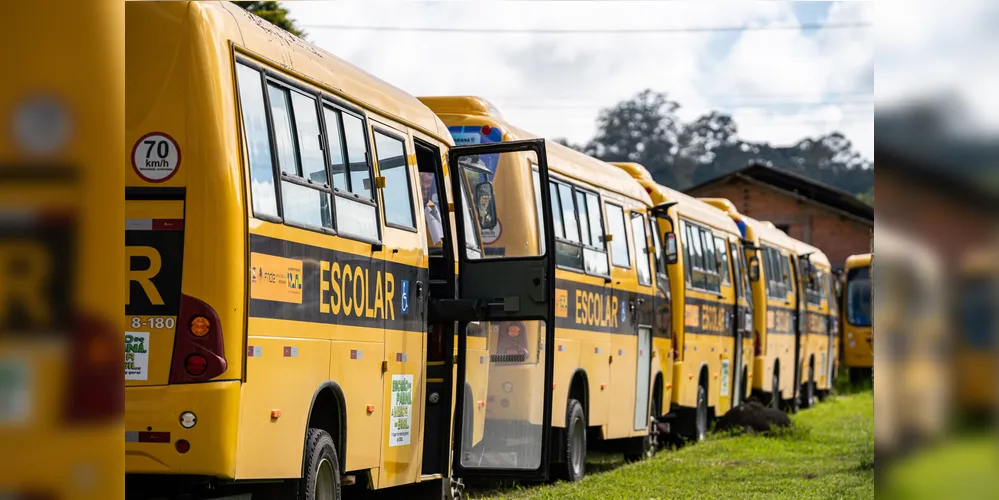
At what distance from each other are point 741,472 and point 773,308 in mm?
12906

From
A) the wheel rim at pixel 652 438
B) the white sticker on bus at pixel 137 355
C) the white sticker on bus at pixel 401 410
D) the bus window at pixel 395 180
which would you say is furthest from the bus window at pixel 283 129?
the wheel rim at pixel 652 438

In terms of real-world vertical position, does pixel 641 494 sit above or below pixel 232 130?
below

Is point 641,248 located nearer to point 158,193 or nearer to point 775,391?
point 158,193

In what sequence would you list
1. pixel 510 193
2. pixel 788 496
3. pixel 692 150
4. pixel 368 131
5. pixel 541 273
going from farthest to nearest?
pixel 692 150 < pixel 788 496 < pixel 510 193 < pixel 541 273 < pixel 368 131

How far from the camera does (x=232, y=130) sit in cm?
696

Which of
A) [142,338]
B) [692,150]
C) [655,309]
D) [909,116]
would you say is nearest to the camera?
[909,116]

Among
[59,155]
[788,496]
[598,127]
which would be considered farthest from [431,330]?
[598,127]

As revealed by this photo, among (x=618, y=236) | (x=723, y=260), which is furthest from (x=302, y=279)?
(x=723, y=260)

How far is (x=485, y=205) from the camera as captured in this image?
10.8 meters

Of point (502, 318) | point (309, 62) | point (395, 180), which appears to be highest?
point (309, 62)

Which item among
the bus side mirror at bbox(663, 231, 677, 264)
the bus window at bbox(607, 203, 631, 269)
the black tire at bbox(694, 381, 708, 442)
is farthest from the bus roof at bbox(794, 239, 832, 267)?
the bus window at bbox(607, 203, 631, 269)

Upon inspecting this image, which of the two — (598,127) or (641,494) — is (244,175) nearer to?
(641,494)

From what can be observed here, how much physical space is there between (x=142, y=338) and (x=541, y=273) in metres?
3.65

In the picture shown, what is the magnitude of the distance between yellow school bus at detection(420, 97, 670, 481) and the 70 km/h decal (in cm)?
401
